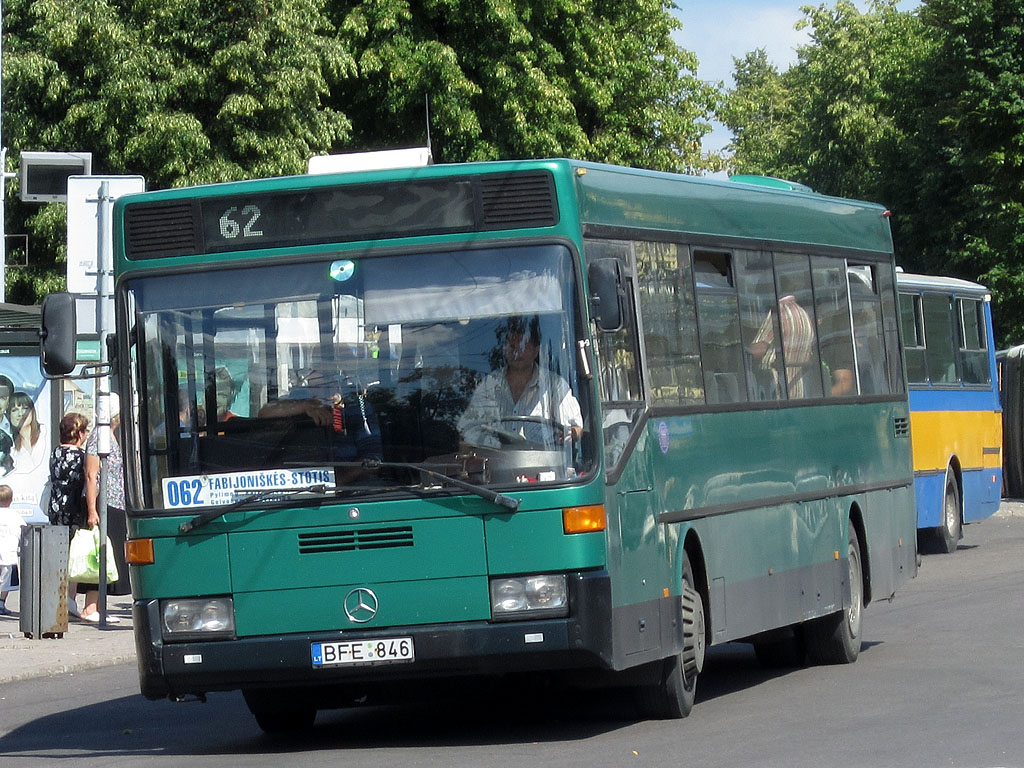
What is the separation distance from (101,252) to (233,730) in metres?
6.58

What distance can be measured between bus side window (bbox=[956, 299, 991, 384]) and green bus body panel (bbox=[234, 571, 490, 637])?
17.1 m

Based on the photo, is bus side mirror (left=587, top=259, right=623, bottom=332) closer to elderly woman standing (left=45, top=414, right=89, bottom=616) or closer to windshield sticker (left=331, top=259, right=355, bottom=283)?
windshield sticker (left=331, top=259, right=355, bottom=283)

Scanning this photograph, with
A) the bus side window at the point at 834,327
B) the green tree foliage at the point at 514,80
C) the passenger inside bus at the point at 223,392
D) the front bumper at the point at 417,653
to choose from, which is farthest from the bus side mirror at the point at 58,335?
the green tree foliage at the point at 514,80

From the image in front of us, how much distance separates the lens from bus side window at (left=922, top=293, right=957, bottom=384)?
2383 centimetres

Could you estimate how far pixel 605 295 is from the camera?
898 centimetres

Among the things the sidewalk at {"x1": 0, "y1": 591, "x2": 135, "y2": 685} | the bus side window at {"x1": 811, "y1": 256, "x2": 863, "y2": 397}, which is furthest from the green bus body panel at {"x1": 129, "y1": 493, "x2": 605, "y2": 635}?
the sidewalk at {"x1": 0, "y1": 591, "x2": 135, "y2": 685}

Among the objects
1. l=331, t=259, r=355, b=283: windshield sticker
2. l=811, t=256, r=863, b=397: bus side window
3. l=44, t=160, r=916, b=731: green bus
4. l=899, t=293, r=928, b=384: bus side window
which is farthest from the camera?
l=899, t=293, r=928, b=384: bus side window

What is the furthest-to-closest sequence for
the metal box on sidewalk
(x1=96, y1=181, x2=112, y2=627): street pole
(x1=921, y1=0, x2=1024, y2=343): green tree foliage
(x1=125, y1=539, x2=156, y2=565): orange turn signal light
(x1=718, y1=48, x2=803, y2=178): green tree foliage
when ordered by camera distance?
(x1=718, y1=48, x2=803, y2=178): green tree foliage → (x1=921, y1=0, x2=1024, y2=343): green tree foliage → the metal box on sidewalk → (x1=96, y1=181, x2=112, y2=627): street pole → (x1=125, y1=539, x2=156, y2=565): orange turn signal light

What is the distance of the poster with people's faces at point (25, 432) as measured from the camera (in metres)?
20.1

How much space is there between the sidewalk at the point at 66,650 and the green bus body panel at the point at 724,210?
6.29 metres

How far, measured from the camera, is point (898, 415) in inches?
564

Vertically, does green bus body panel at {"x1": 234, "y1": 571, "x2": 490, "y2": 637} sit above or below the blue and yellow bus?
below

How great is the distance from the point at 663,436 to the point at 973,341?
16300 mm

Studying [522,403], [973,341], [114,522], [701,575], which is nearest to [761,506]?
[701,575]
